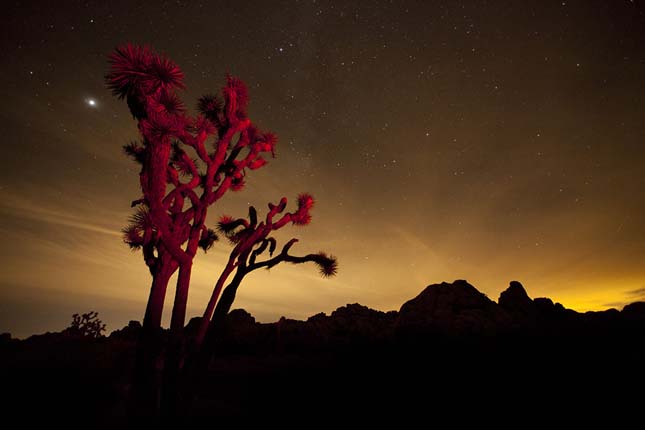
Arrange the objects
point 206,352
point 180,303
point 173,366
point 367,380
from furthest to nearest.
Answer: point 367,380, point 206,352, point 180,303, point 173,366

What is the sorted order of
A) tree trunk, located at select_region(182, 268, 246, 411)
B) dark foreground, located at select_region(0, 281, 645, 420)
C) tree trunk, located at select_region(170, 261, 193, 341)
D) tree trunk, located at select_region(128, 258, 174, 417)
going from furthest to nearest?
dark foreground, located at select_region(0, 281, 645, 420)
tree trunk, located at select_region(182, 268, 246, 411)
tree trunk, located at select_region(170, 261, 193, 341)
tree trunk, located at select_region(128, 258, 174, 417)

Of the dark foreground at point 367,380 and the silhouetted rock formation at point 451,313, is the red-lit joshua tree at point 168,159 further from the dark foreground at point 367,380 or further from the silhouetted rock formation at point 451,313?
the silhouetted rock formation at point 451,313

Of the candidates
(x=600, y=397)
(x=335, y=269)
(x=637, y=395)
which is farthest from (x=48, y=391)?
(x=637, y=395)

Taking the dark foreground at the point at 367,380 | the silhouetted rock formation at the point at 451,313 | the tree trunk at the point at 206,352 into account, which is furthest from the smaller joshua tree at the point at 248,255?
the silhouetted rock formation at the point at 451,313

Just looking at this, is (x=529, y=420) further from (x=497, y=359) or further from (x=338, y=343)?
(x=338, y=343)

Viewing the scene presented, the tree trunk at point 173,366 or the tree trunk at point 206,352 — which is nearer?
the tree trunk at point 173,366

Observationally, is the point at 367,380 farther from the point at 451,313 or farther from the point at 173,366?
the point at 451,313

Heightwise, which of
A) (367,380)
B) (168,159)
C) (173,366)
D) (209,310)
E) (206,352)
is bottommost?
(367,380)

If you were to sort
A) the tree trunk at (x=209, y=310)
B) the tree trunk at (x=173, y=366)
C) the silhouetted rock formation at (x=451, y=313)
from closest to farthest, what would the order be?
the tree trunk at (x=173, y=366)
the tree trunk at (x=209, y=310)
the silhouetted rock formation at (x=451, y=313)

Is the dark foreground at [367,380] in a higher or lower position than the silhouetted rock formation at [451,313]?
lower

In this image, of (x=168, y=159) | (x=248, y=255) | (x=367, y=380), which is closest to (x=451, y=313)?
(x=367, y=380)

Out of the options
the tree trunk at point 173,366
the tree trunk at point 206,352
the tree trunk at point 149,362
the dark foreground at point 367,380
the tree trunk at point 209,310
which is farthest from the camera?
the dark foreground at point 367,380

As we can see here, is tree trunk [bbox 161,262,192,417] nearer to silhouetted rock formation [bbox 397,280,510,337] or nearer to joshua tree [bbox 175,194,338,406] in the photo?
joshua tree [bbox 175,194,338,406]

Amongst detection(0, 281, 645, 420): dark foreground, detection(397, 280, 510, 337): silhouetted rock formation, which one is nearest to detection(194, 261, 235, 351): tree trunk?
detection(0, 281, 645, 420): dark foreground
